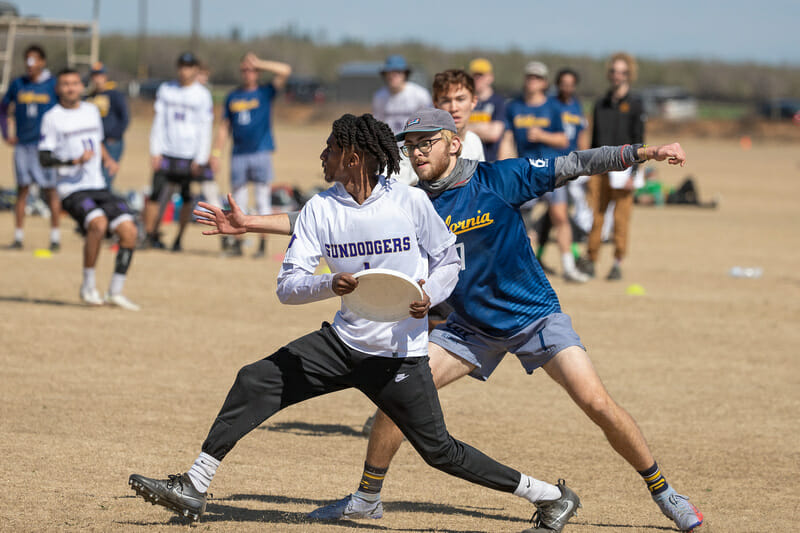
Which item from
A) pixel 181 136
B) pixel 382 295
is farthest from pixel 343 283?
pixel 181 136

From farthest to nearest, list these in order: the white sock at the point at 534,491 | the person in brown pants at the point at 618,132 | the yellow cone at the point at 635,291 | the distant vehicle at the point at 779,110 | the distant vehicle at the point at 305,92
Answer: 1. the distant vehicle at the point at 305,92
2. the distant vehicle at the point at 779,110
3. the person in brown pants at the point at 618,132
4. the yellow cone at the point at 635,291
5. the white sock at the point at 534,491

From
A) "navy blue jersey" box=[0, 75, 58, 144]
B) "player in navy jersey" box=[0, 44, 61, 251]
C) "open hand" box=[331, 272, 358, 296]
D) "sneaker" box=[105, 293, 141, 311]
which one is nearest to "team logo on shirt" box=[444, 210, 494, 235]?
"open hand" box=[331, 272, 358, 296]

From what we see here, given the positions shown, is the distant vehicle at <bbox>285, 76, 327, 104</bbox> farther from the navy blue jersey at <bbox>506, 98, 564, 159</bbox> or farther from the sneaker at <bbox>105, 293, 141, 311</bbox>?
the sneaker at <bbox>105, 293, 141, 311</bbox>

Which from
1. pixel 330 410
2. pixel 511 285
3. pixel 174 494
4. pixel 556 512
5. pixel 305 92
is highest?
pixel 511 285

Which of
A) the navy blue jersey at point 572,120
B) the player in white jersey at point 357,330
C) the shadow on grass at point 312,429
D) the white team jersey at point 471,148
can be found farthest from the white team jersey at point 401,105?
the player in white jersey at point 357,330

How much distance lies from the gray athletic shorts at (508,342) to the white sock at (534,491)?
60 cm

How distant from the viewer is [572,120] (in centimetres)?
1412

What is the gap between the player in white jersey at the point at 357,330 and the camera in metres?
4.61

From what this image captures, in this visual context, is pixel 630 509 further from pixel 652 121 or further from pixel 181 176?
pixel 652 121

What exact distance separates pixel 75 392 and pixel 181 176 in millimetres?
7380

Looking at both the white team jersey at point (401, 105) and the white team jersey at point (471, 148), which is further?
the white team jersey at point (401, 105)

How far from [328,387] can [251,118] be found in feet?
33.9

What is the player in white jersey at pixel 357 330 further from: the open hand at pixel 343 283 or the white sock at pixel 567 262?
the white sock at pixel 567 262

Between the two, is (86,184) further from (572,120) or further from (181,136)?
(572,120)
